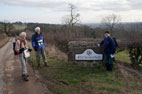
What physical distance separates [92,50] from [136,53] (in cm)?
230

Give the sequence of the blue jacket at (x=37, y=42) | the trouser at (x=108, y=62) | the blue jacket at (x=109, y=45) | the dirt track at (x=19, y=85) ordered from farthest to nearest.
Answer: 1. the blue jacket at (x=37, y=42)
2. the trouser at (x=108, y=62)
3. the blue jacket at (x=109, y=45)
4. the dirt track at (x=19, y=85)

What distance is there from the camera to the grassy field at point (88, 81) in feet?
17.1

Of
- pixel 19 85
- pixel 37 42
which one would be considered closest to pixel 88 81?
pixel 19 85

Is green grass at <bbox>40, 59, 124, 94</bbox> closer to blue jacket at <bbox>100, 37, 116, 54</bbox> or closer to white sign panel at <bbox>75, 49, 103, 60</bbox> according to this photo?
white sign panel at <bbox>75, 49, 103, 60</bbox>

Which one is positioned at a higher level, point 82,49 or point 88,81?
point 82,49

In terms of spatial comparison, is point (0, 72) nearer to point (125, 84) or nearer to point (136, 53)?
point (125, 84)

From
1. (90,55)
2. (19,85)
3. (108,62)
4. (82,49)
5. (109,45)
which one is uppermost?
(109,45)

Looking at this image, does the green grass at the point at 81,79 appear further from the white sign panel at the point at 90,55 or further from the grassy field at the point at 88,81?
the white sign panel at the point at 90,55

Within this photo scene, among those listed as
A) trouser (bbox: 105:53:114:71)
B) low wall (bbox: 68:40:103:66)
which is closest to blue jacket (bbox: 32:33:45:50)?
low wall (bbox: 68:40:103:66)

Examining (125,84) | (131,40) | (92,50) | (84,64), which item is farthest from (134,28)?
(125,84)

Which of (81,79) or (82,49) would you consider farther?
(82,49)

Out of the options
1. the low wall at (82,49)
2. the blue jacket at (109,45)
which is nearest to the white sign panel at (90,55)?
the low wall at (82,49)

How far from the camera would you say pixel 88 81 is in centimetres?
596

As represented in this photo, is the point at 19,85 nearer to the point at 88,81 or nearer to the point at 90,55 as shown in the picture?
the point at 88,81
